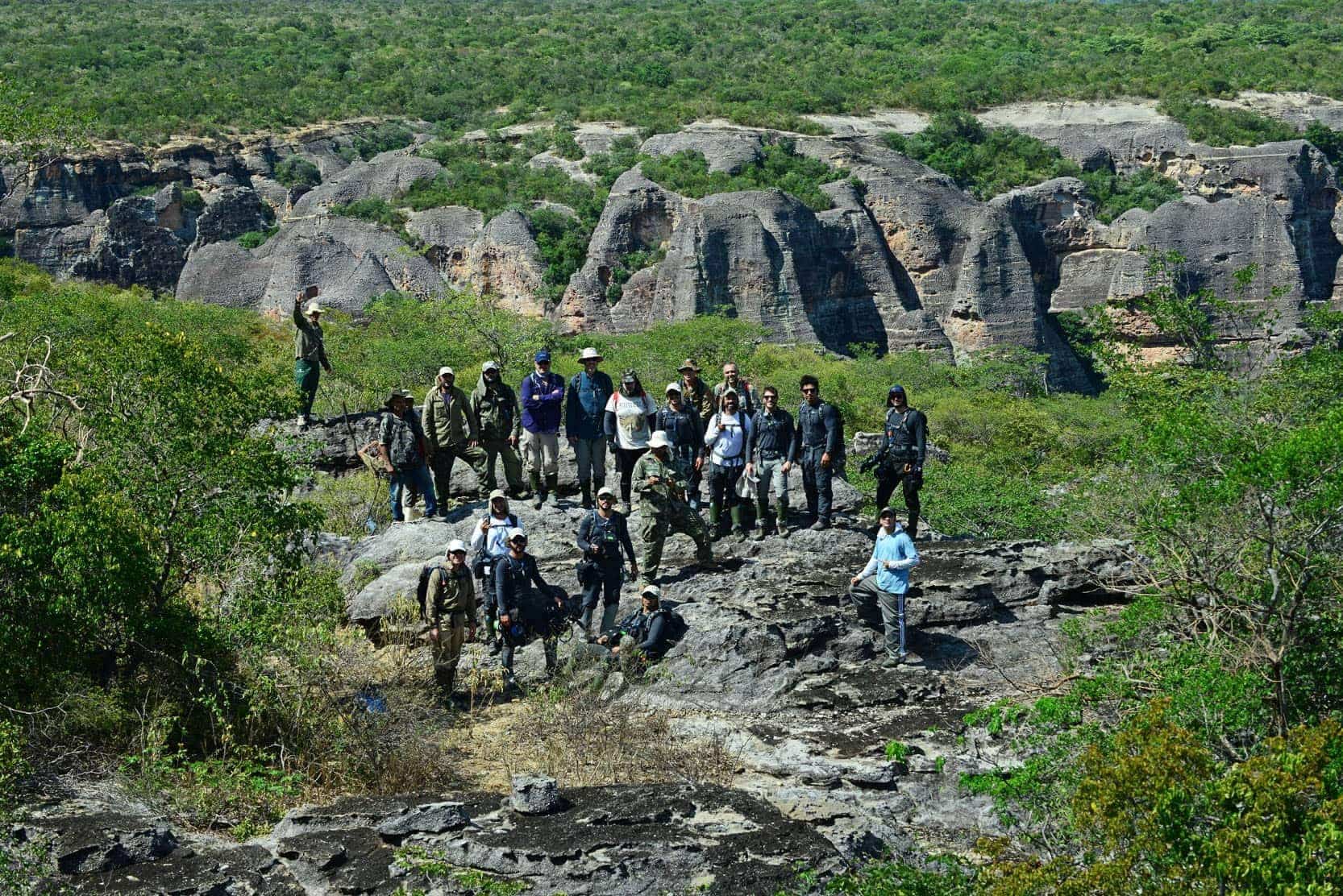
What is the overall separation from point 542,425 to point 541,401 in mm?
269

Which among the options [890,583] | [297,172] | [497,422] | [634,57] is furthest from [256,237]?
[890,583]

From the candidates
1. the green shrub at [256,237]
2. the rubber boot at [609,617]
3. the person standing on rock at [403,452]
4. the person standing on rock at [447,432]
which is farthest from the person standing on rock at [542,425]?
the green shrub at [256,237]

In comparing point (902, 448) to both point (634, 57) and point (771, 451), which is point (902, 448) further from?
point (634, 57)

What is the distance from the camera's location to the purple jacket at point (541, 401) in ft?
44.0

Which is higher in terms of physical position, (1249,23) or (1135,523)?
(1249,23)

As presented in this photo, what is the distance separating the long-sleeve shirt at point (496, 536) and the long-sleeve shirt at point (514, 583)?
0.60 feet

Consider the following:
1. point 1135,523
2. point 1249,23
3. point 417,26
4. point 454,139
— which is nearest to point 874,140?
point 454,139

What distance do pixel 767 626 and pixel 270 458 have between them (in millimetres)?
4105

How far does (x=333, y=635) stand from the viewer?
1032 centimetres

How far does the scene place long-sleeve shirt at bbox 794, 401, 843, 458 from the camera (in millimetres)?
12613

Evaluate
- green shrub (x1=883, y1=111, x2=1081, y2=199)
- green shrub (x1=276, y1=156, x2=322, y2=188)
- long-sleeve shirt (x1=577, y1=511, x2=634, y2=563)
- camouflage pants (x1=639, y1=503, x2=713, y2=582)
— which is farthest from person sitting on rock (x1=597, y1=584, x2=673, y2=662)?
green shrub (x1=276, y1=156, x2=322, y2=188)

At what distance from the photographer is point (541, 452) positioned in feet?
45.2

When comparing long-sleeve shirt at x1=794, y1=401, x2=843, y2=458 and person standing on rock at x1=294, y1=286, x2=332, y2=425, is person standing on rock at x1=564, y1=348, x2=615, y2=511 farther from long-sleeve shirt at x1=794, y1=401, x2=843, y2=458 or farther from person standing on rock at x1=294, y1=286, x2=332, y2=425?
person standing on rock at x1=294, y1=286, x2=332, y2=425

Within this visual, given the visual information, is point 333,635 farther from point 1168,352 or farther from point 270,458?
point 1168,352
